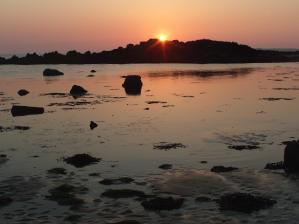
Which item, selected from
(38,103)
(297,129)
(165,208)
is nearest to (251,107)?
(297,129)

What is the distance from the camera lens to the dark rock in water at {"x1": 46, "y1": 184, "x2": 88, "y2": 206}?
55.0 feet

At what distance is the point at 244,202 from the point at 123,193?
4.46m

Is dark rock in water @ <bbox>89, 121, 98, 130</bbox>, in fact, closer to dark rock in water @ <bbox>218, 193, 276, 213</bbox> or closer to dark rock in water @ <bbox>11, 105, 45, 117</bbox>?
dark rock in water @ <bbox>11, 105, 45, 117</bbox>

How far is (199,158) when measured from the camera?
2386 cm

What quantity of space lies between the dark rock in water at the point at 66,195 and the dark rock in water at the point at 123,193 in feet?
3.47

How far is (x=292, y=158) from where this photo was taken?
68.4ft

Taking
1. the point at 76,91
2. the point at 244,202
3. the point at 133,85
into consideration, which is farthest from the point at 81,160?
the point at 133,85

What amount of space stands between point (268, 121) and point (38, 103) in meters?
27.6

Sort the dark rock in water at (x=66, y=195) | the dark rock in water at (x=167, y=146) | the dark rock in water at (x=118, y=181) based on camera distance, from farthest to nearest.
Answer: the dark rock in water at (x=167, y=146)
the dark rock in water at (x=118, y=181)
the dark rock in water at (x=66, y=195)

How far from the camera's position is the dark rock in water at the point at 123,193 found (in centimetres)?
1742

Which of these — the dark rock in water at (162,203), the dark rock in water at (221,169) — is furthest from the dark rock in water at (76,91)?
the dark rock in water at (162,203)

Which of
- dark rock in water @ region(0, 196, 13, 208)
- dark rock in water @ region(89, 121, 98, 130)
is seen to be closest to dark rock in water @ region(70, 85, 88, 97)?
dark rock in water @ region(89, 121, 98, 130)

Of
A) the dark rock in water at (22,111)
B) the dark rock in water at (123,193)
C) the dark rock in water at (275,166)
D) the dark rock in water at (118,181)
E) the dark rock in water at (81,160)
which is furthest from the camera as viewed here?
the dark rock in water at (22,111)

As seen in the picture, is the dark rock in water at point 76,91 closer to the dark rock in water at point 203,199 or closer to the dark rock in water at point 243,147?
the dark rock in water at point 243,147
